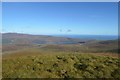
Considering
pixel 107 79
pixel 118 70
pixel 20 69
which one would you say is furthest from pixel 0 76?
pixel 118 70

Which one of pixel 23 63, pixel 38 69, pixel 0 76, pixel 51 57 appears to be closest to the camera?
pixel 0 76

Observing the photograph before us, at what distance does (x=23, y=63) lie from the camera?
23.5 m

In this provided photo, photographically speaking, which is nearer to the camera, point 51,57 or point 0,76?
point 0,76

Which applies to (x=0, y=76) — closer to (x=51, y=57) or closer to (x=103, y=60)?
(x=51, y=57)

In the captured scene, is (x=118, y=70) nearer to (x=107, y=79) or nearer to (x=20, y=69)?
(x=107, y=79)

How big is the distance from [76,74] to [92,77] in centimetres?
164

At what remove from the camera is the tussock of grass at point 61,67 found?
21.1m

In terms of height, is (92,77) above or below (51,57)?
below

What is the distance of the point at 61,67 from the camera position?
22.8 m

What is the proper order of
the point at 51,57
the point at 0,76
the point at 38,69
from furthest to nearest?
the point at 51,57
the point at 38,69
the point at 0,76

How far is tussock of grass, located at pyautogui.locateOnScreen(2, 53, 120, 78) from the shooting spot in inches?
830

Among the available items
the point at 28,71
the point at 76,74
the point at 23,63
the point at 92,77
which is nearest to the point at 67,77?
the point at 76,74

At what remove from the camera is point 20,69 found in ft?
71.1

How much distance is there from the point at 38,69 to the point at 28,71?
1.28 meters
